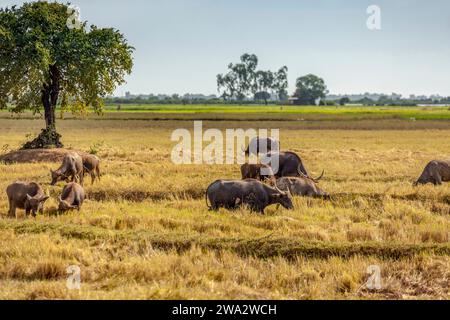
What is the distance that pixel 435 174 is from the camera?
19.0m

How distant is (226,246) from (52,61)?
1891 cm

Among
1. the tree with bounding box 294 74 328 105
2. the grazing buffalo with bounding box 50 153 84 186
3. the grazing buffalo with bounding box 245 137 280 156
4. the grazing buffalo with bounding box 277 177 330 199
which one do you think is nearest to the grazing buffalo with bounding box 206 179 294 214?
the grazing buffalo with bounding box 277 177 330 199

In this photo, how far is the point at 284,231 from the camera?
12.9m

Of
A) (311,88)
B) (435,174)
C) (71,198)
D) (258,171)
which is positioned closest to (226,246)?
(71,198)

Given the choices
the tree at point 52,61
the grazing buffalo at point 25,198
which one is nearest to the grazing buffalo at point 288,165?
the grazing buffalo at point 25,198

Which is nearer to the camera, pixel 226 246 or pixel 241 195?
pixel 226 246

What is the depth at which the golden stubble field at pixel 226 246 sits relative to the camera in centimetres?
934

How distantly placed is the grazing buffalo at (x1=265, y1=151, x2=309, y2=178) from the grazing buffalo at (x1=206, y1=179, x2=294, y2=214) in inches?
167

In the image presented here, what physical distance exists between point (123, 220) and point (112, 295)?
4.98 metres

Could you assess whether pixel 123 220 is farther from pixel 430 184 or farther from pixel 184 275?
pixel 430 184

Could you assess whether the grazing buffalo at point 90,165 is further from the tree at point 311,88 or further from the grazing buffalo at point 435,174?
the tree at point 311,88

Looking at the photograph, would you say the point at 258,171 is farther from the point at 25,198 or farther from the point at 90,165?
the point at 25,198

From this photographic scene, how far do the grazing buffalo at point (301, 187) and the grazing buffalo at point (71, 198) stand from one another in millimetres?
5661

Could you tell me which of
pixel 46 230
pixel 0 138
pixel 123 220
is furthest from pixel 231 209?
pixel 0 138
